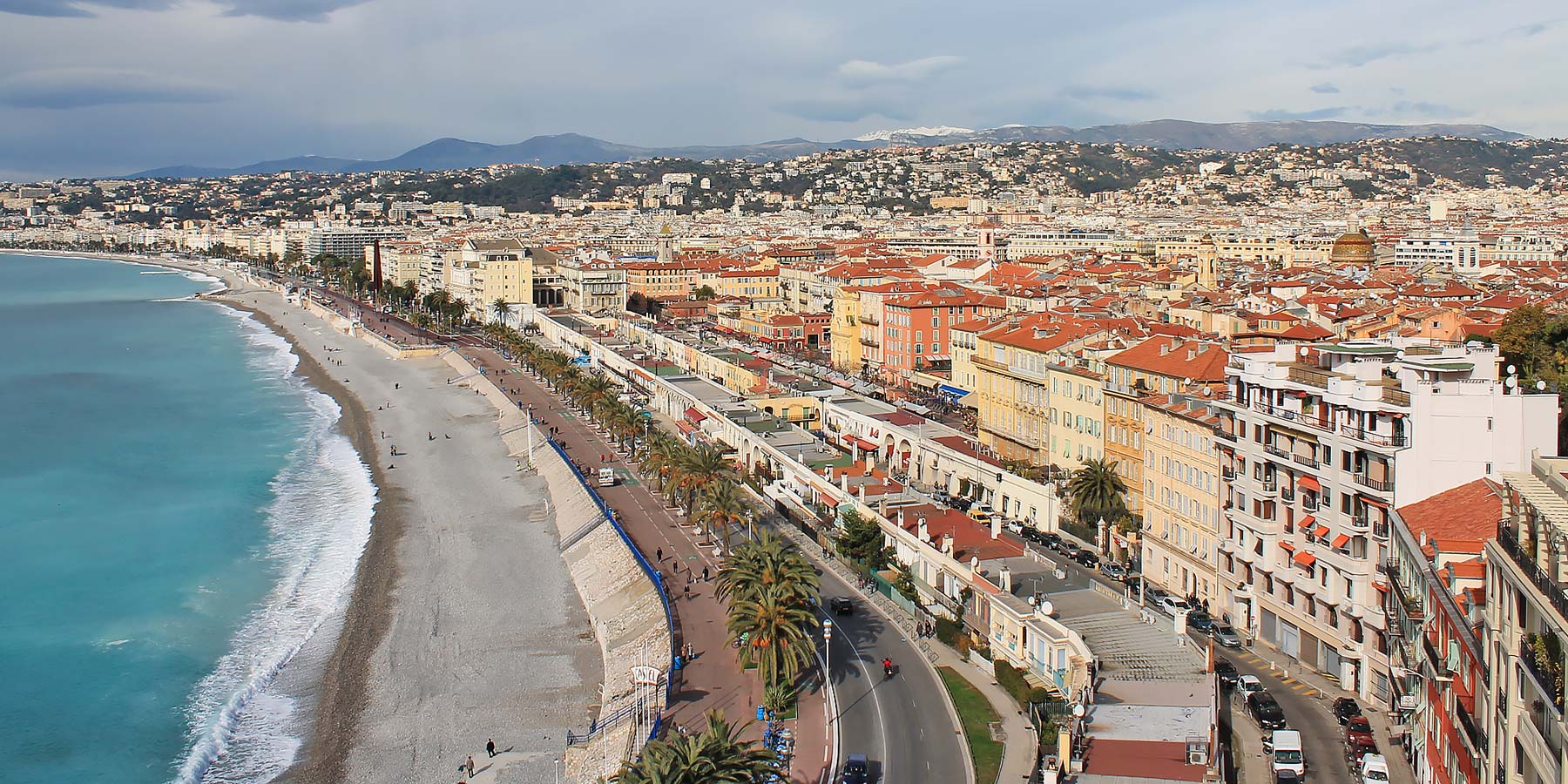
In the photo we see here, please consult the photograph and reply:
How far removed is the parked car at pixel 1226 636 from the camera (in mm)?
27800

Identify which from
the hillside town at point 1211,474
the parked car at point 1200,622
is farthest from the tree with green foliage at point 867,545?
the parked car at point 1200,622

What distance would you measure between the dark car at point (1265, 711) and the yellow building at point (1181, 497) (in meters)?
6.27

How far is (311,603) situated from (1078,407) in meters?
22.6

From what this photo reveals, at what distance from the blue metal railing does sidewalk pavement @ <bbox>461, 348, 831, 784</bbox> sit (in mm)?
173

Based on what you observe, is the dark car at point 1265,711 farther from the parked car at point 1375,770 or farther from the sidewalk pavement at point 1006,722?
the sidewalk pavement at point 1006,722

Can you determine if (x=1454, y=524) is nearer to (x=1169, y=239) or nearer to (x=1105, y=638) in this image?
(x=1105, y=638)

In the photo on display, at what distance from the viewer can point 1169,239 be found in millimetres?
133250

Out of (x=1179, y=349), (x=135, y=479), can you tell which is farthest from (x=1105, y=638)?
(x=135, y=479)

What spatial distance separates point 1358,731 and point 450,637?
21647 mm

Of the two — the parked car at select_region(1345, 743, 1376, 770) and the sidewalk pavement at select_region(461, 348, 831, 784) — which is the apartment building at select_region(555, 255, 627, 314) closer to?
the sidewalk pavement at select_region(461, 348, 831, 784)

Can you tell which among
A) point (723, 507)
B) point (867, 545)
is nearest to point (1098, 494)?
point (867, 545)

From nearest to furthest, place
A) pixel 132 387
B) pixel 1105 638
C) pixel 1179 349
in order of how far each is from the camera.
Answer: pixel 1105 638 → pixel 1179 349 → pixel 132 387

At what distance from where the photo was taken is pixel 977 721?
2362cm

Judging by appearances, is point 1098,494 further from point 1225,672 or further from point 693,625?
point 693,625
